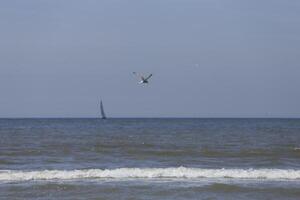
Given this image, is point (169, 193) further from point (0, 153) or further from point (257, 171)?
point (0, 153)

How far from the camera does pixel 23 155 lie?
3231 centimetres

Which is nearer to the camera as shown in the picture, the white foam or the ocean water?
the ocean water

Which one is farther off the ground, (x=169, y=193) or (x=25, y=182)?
(x=25, y=182)

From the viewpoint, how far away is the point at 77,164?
27.5 m

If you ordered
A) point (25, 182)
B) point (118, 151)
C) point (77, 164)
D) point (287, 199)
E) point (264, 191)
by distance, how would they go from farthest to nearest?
point (118, 151)
point (77, 164)
point (25, 182)
point (264, 191)
point (287, 199)

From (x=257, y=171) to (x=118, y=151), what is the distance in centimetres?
1318

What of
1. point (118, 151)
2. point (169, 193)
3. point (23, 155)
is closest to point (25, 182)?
point (169, 193)

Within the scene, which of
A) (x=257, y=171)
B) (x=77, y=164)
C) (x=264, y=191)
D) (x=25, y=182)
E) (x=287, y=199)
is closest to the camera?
(x=287, y=199)

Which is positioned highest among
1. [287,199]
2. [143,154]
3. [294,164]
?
[143,154]

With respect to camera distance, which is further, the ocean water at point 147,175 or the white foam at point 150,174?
the white foam at point 150,174

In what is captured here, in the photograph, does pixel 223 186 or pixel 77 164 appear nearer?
pixel 223 186

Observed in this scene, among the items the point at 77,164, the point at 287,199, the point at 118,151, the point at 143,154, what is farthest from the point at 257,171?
the point at 118,151

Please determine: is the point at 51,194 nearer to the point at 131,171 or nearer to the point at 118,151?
the point at 131,171

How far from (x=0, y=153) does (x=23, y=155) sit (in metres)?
2.02
